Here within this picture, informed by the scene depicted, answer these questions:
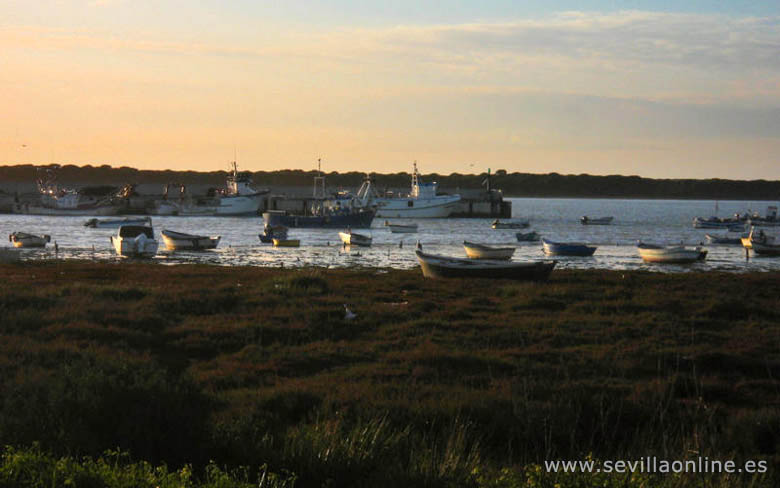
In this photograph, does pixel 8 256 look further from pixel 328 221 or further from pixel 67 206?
pixel 67 206

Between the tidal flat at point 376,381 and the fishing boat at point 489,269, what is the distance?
1.35m

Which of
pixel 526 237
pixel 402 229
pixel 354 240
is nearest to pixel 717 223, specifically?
pixel 526 237

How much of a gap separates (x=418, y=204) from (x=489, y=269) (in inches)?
3411

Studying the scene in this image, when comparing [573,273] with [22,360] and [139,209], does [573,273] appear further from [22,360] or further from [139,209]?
[139,209]

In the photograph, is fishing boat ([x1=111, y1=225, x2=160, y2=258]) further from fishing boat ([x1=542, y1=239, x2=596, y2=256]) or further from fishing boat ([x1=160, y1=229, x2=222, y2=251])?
fishing boat ([x1=542, y1=239, x2=596, y2=256])

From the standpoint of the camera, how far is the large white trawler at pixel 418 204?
113 metres

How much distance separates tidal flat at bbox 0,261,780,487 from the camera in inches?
292

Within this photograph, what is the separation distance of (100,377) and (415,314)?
12448 millimetres

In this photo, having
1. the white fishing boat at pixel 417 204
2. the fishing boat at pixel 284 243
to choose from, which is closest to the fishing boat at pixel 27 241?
the fishing boat at pixel 284 243

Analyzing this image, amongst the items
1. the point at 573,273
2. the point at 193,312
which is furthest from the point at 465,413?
the point at 573,273

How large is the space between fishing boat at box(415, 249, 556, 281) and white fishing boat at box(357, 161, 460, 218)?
81704mm

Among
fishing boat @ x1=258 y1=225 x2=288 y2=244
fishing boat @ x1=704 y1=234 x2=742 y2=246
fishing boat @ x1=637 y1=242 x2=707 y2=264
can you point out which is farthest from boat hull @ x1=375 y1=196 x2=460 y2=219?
fishing boat @ x1=637 y1=242 x2=707 y2=264

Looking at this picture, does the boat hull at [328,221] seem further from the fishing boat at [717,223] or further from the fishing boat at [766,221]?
the fishing boat at [766,221]

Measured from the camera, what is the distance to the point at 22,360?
12953mm
